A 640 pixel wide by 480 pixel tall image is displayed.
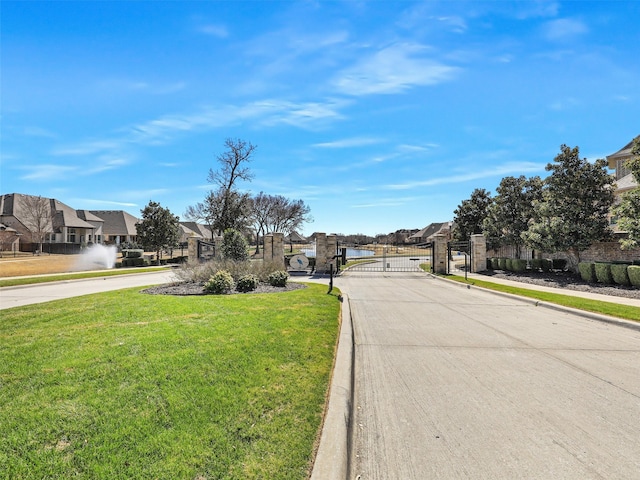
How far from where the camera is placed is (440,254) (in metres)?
23.2

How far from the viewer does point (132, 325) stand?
6066mm

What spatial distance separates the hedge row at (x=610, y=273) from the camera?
46.3 feet

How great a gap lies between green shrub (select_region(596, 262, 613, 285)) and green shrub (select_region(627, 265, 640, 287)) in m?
1.20

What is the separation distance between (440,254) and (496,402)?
19.9 m

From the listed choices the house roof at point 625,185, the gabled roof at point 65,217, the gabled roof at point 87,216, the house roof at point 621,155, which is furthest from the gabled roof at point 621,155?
the gabled roof at point 87,216

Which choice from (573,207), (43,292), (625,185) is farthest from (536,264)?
(43,292)

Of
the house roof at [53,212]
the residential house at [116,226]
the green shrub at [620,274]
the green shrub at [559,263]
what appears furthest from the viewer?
the residential house at [116,226]

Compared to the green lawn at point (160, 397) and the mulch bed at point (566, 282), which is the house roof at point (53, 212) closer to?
the green lawn at point (160, 397)

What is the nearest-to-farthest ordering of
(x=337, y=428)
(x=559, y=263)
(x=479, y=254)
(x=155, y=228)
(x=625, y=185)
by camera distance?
1. (x=337, y=428)
2. (x=559, y=263)
3. (x=479, y=254)
4. (x=625, y=185)
5. (x=155, y=228)

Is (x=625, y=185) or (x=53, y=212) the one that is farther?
Answer: (x=53, y=212)

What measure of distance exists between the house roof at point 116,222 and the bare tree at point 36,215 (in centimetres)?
1136

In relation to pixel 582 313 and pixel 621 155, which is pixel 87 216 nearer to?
pixel 582 313

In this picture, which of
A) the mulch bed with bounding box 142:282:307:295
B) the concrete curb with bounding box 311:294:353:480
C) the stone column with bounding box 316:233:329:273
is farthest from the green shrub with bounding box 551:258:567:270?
the concrete curb with bounding box 311:294:353:480

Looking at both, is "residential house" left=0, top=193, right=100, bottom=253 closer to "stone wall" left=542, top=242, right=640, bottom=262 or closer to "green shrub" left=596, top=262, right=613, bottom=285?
"green shrub" left=596, top=262, right=613, bottom=285
